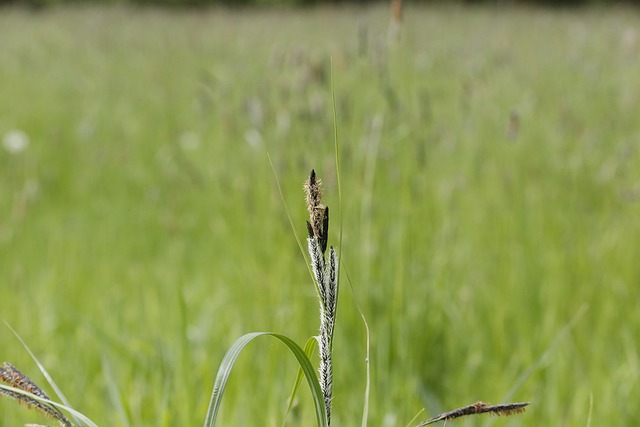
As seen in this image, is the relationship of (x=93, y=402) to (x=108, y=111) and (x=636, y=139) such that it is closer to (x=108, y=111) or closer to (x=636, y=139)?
(x=636, y=139)

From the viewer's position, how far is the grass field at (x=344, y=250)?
1380 millimetres

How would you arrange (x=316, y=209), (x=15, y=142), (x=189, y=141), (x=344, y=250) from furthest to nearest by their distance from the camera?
(x=189, y=141) → (x=15, y=142) → (x=344, y=250) → (x=316, y=209)

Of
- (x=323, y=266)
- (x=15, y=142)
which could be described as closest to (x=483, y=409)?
(x=323, y=266)

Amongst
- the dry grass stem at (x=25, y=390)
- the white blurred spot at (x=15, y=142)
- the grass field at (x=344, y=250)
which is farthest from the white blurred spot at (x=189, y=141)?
the dry grass stem at (x=25, y=390)

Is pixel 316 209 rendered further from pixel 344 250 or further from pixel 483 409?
pixel 344 250

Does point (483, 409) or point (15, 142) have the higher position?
point (15, 142)

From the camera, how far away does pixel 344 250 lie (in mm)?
1594

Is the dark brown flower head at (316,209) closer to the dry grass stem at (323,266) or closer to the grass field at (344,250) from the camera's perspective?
the dry grass stem at (323,266)

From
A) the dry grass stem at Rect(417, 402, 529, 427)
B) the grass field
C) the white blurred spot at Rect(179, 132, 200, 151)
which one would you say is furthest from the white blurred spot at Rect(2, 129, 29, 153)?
the dry grass stem at Rect(417, 402, 529, 427)

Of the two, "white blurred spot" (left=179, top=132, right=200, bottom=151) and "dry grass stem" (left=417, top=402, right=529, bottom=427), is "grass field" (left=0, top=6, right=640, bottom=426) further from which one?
"dry grass stem" (left=417, top=402, right=529, bottom=427)

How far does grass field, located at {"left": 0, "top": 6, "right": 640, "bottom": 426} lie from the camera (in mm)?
1380

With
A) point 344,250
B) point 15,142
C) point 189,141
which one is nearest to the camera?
point 344,250

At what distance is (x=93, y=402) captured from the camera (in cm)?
133

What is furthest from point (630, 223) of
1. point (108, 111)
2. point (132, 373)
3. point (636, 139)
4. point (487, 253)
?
point (108, 111)
